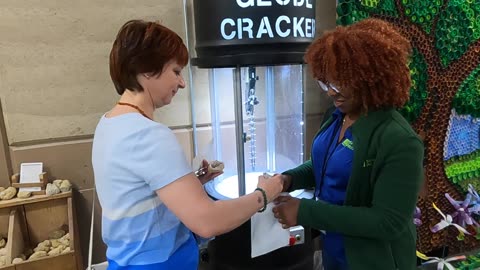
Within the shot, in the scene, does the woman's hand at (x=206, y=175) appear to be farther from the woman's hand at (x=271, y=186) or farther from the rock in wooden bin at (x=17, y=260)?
the rock in wooden bin at (x=17, y=260)

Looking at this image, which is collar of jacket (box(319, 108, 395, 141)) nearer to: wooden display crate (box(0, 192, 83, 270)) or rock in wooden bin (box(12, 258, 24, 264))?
wooden display crate (box(0, 192, 83, 270))

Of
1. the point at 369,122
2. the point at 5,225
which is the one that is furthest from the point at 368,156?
the point at 5,225

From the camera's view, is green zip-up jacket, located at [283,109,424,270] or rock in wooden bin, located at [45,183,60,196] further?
rock in wooden bin, located at [45,183,60,196]

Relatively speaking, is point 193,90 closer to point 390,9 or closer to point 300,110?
point 300,110

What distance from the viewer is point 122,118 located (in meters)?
0.90

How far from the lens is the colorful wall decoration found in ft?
5.44

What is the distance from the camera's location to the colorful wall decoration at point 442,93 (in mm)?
1657

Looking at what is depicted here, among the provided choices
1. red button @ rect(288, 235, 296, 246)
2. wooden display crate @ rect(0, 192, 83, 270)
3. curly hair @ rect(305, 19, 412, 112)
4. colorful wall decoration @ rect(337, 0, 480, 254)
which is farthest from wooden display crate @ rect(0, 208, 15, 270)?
colorful wall decoration @ rect(337, 0, 480, 254)

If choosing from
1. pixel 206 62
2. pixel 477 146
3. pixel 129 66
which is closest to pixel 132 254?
pixel 129 66

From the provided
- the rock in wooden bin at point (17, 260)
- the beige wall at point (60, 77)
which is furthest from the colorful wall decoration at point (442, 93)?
the rock in wooden bin at point (17, 260)

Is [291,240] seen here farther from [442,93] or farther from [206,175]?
[442,93]

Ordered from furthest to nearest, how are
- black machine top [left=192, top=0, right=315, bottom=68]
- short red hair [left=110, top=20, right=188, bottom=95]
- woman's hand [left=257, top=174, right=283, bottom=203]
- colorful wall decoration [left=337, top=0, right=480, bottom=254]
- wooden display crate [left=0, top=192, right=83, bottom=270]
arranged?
colorful wall decoration [left=337, top=0, right=480, bottom=254], wooden display crate [left=0, top=192, right=83, bottom=270], black machine top [left=192, top=0, right=315, bottom=68], woman's hand [left=257, top=174, right=283, bottom=203], short red hair [left=110, top=20, right=188, bottom=95]

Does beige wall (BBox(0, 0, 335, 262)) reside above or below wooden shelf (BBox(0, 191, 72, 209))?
above

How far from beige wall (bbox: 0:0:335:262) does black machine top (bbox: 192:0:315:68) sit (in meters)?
0.45
